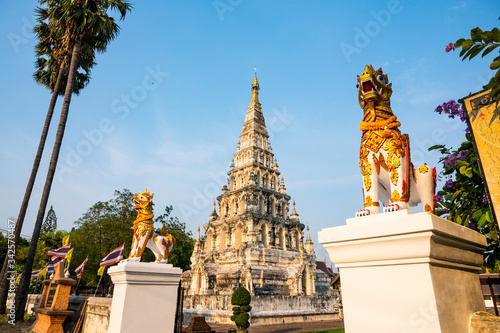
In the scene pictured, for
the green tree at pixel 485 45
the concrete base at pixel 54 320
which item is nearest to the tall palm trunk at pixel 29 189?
the concrete base at pixel 54 320

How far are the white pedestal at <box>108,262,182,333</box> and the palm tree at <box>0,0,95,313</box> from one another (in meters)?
15.1

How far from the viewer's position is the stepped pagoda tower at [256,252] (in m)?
24.2

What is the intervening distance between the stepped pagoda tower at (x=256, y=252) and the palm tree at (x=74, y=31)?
44.4 ft

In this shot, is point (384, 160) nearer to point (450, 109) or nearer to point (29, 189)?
point (450, 109)

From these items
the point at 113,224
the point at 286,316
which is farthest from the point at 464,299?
the point at 113,224

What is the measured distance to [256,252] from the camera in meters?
28.9

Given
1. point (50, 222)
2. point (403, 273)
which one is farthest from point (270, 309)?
point (50, 222)

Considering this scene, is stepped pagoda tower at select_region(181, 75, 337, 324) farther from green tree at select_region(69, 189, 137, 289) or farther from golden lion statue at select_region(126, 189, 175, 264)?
golden lion statue at select_region(126, 189, 175, 264)

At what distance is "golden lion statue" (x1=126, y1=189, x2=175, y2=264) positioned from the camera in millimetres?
5473

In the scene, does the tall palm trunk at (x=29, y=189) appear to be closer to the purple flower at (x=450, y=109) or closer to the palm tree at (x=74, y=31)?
the palm tree at (x=74, y=31)

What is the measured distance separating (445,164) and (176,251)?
36.3m

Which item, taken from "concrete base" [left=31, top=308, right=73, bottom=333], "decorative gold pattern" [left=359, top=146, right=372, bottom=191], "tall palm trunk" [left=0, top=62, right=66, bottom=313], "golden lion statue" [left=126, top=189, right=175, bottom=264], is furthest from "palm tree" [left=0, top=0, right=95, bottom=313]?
"decorative gold pattern" [left=359, top=146, right=372, bottom=191]

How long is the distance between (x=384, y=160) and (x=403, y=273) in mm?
1143

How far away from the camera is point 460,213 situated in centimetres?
387
